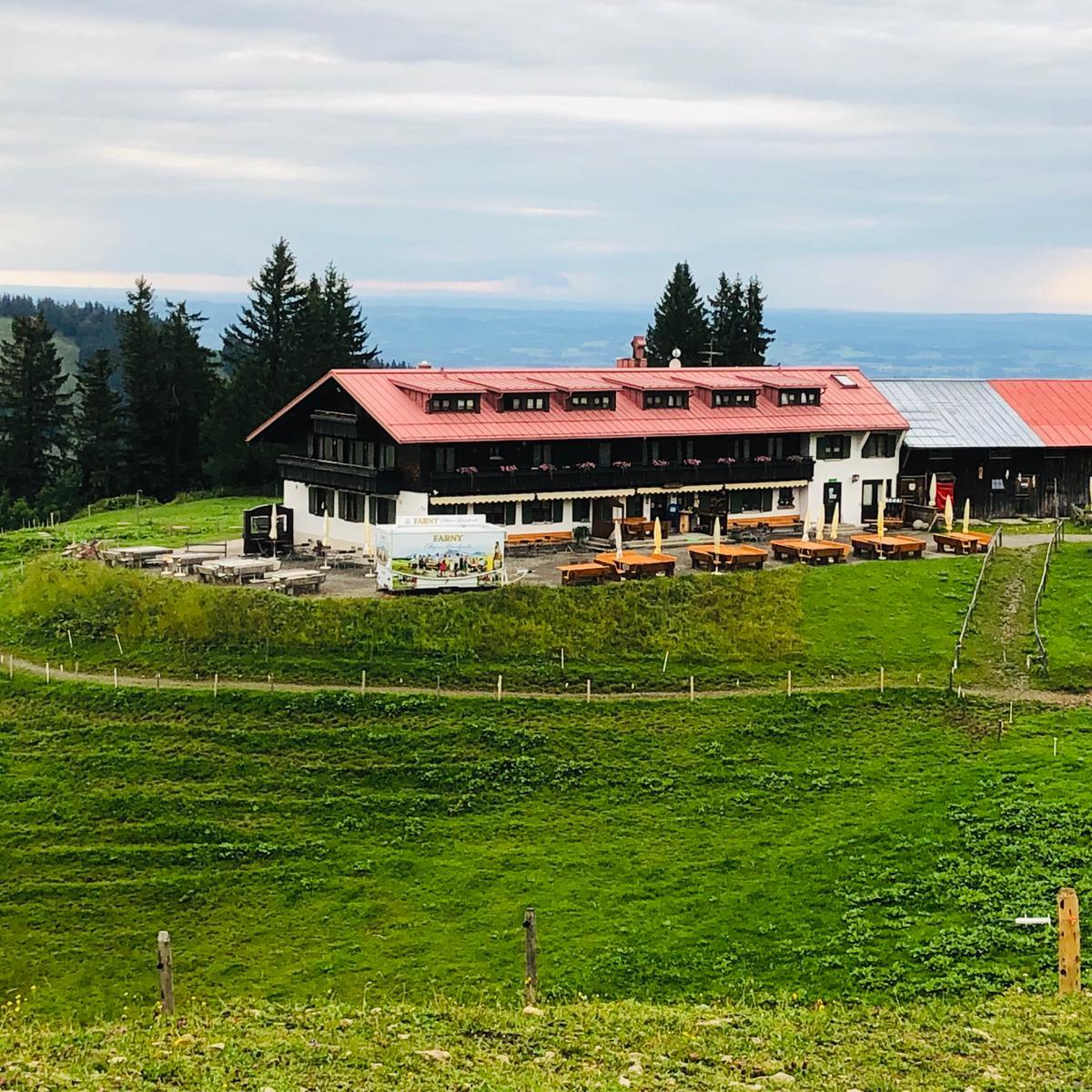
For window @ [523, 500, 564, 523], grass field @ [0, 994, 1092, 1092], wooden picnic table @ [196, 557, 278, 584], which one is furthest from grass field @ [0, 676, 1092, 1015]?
window @ [523, 500, 564, 523]

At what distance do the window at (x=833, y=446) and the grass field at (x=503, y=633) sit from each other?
49.7 ft

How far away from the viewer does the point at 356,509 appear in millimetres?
62188

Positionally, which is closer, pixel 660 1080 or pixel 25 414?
pixel 660 1080

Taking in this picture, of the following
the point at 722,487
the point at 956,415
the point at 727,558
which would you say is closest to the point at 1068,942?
the point at 727,558

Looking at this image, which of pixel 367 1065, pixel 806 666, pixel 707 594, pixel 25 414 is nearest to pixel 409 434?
pixel 707 594

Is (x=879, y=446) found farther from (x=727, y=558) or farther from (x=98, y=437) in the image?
(x=98, y=437)

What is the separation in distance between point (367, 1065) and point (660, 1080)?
3.93 m

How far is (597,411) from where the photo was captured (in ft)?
213

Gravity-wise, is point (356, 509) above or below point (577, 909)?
above

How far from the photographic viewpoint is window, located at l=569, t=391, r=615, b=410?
211 feet

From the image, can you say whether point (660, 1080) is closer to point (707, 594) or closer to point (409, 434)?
point (707, 594)

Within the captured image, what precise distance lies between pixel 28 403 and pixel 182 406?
9.75m

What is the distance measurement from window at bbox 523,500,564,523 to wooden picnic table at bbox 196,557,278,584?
11.0 m

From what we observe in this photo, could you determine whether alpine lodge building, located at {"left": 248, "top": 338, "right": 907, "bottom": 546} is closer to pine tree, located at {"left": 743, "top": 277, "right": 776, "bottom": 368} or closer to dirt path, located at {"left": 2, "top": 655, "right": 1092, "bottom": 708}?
dirt path, located at {"left": 2, "top": 655, "right": 1092, "bottom": 708}
